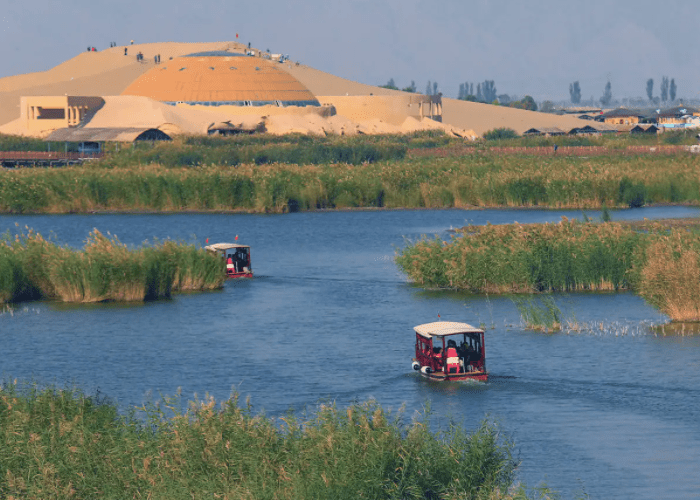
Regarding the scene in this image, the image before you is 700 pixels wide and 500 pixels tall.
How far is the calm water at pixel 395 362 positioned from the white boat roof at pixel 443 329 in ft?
4.02

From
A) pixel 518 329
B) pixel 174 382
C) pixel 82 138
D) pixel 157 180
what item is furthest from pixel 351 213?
pixel 82 138

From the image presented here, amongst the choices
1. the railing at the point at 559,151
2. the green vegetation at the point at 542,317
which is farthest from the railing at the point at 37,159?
the green vegetation at the point at 542,317

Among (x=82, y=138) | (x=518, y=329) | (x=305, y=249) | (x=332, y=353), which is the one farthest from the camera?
(x=82, y=138)

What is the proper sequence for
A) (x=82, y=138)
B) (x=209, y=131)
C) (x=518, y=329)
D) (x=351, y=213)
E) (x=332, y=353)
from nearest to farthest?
1. (x=332, y=353)
2. (x=518, y=329)
3. (x=351, y=213)
4. (x=82, y=138)
5. (x=209, y=131)

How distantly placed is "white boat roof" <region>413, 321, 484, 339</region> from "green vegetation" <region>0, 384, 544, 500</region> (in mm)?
8937

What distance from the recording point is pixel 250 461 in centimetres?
1825

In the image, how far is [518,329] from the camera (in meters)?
36.5

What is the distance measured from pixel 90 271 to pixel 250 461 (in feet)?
80.9

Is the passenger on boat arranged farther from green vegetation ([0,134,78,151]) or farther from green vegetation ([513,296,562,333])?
green vegetation ([0,134,78,151])

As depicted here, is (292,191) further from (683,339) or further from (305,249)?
(683,339)

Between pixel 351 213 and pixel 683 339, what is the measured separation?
44.8 m

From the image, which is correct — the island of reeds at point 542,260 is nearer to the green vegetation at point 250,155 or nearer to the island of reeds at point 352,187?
the island of reeds at point 352,187

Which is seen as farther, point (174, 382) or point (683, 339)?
point (683, 339)

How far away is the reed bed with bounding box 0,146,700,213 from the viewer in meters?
75.8
